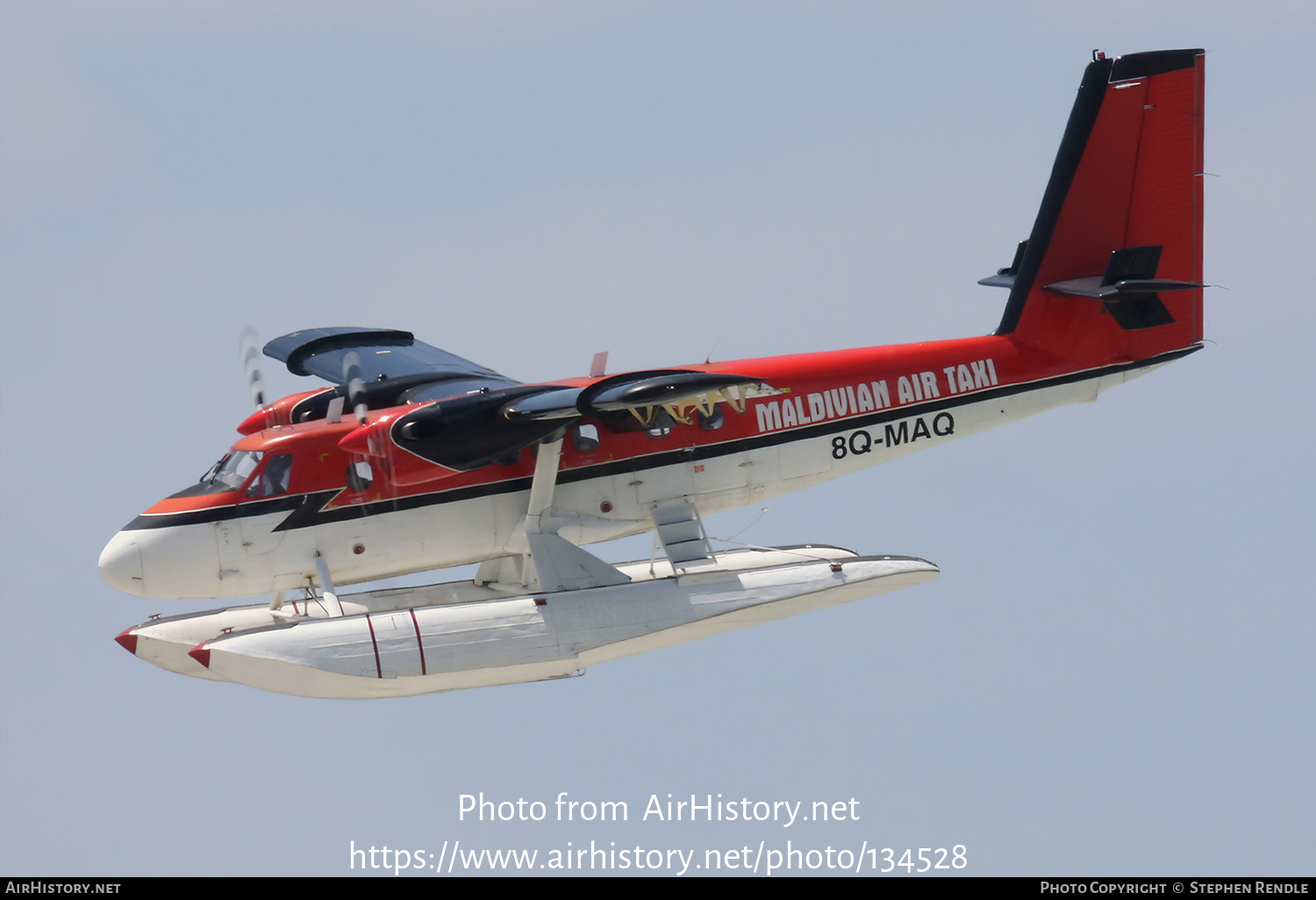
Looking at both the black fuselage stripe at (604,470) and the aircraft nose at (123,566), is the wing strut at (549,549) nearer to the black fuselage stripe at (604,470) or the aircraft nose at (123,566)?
the black fuselage stripe at (604,470)

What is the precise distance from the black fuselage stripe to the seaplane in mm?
30

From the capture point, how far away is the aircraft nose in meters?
21.6

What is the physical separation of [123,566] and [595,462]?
19.9 feet

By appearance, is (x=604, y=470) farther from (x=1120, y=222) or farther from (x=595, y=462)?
(x=1120, y=222)

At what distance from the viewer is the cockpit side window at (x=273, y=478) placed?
22.0 metres

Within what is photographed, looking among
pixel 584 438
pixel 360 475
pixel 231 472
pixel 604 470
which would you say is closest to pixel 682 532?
pixel 604 470

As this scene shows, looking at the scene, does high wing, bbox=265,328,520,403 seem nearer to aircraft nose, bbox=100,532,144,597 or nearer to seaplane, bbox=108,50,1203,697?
seaplane, bbox=108,50,1203,697

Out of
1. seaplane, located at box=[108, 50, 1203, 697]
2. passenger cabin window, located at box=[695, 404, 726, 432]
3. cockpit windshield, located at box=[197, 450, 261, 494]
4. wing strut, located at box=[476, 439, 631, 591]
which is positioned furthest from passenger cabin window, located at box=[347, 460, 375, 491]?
passenger cabin window, located at box=[695, 404, 726, 432]

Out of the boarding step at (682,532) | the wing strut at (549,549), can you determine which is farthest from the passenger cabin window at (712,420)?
the wing strut at (549,549)

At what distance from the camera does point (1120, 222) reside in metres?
25.1

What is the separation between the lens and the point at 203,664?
67.6 feet

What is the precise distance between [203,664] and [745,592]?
679 cm

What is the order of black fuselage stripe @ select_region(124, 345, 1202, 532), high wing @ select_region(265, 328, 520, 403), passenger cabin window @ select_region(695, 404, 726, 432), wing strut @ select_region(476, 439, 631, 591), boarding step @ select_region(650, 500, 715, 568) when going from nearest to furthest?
black fuselage stripe @ select_region(124, 345, 1202, 532) < wing strut @ select_region(476, 439, 631, 591) < boarding step @ select_region(650, 500, 715, 568) < passenger cabin window @ select_region(695, 404, 726, 432) < high wing @ select_region(265, 328, 520, 403)

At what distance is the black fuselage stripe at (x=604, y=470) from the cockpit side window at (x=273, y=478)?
11cm
